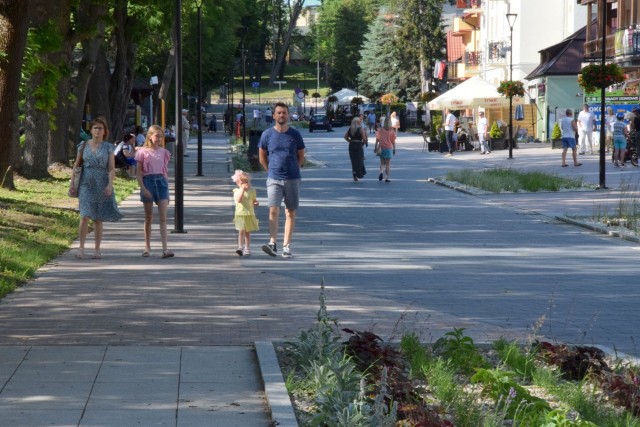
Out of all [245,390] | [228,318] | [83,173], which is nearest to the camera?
[245,390]

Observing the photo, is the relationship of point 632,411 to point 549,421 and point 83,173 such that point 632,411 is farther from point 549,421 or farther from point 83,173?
point 83,173

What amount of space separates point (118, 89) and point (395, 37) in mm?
68417

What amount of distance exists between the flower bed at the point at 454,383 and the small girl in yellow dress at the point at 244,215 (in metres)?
6.65

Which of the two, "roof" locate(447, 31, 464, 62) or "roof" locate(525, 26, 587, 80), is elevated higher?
"roof" locate(447, 31, 464, 62)

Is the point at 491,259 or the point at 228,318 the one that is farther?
the point at 491,259

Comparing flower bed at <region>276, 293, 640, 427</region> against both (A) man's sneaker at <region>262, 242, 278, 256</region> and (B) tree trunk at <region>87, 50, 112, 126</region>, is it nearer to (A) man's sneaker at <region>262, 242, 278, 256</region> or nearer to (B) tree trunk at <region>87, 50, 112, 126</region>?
(A) man's sneaker at <region>262, 242, 278, 256</region>

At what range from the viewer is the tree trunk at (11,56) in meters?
19.8

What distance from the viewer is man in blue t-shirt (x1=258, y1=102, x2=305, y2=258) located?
1516 centimetres

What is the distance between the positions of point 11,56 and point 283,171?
6.92m

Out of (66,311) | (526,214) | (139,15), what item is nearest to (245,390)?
(66,311)

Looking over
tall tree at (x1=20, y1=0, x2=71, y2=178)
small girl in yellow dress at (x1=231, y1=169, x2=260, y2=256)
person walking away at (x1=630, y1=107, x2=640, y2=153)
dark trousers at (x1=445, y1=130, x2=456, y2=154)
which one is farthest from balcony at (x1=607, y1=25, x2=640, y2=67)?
small girl in yellow dress at (x1=231, y1=169, x2=260, y2=256)

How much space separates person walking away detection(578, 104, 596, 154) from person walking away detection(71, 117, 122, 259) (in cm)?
3036

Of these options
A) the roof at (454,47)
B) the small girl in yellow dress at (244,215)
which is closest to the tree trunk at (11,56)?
the small girl in yellow dress at (244,215)

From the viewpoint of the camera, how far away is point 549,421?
6203 mm
